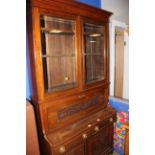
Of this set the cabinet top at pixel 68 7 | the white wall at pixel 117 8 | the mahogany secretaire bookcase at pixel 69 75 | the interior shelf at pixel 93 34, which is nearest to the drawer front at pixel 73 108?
the mahogany secretaire bookcase at pixel 69 75

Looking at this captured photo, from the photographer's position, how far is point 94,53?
6.23 feet

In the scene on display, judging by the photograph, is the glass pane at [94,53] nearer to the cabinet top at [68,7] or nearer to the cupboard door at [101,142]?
the cabinet top at [68,7]

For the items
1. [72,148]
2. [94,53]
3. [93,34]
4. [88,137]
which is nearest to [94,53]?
[94,53]

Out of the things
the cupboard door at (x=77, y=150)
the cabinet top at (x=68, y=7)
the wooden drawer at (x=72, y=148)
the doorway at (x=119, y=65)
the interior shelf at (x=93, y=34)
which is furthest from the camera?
the doorway at (x=119, y=65)

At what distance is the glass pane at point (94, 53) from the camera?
178 cm

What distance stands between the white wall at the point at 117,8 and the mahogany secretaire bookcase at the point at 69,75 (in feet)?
1.84

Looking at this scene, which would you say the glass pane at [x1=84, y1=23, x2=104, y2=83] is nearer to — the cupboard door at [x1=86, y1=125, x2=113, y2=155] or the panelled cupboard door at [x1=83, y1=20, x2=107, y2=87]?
the panelled cupboard door at [x1=83, y1=20, x2=107, y2=87]

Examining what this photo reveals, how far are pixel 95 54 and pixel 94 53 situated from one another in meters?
0.02

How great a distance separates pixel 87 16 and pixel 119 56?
1546 mm

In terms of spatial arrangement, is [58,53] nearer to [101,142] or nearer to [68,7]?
[68,7]

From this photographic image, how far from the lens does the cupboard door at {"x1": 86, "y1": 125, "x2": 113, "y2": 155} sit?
1727mm

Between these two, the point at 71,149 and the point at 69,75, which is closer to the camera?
the point at 71,149

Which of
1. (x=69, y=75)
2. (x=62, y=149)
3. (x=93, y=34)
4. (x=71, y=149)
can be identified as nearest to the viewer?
(x=62, y=149)

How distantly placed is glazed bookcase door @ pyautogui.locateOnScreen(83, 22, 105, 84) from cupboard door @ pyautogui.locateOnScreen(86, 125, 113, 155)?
70 cm
